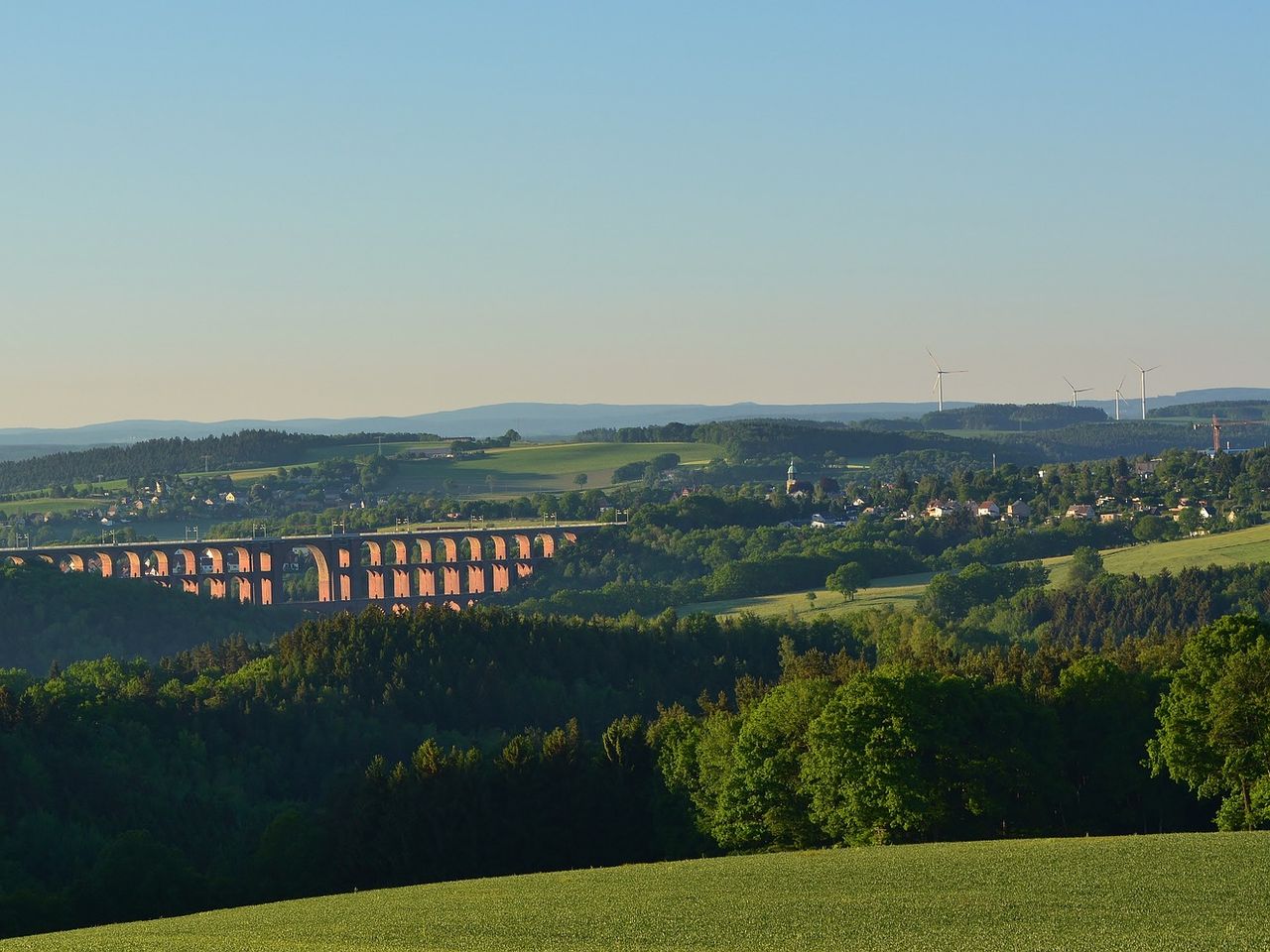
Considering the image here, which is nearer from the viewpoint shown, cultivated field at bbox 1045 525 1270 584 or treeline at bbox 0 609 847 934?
treeline at bbox 0 609 847 934

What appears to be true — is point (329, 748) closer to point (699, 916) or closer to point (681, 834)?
point (681, 834)

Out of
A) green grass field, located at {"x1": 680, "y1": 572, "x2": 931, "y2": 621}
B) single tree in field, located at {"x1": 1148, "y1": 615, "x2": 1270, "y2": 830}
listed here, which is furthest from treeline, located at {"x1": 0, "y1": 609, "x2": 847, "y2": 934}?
→ green grass field, located at {"x1": 680, "y1": 572, "x2": 931, "y2": 621}

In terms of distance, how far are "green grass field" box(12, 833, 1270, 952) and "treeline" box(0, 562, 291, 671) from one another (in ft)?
449

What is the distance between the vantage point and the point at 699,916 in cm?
4622

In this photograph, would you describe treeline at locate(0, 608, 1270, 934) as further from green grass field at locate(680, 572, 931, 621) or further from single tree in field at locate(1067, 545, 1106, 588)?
single tree in field at locate(1067, 545, 1106, 588)

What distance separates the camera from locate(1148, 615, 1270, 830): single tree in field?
64.1 metres

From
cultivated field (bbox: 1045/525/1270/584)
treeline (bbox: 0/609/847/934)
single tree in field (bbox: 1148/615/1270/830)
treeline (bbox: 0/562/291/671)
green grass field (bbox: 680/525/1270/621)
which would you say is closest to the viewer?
single tree in field (bbox: 1148/615/1270/830)

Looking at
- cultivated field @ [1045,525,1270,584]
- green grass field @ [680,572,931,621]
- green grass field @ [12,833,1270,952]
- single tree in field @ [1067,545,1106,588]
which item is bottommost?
green grass field @ [680,572,931,621]

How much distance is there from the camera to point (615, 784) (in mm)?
77125

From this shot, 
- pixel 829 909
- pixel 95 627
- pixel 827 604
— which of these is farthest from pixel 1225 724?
pixel 95 627

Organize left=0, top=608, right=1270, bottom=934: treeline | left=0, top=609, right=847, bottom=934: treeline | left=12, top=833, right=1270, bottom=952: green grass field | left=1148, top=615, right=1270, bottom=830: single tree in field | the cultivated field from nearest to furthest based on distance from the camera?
left=12, top=833, right=1270, bottom=952: green grass field, left=1148, top=615, right=1270, bottom=830: single tree in field, left=0, top=608, right=1270, bottom=934: treeline, left=0, top=609, right=847, bottom=934: treeline, the cultivated field

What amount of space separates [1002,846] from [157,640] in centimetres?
14320

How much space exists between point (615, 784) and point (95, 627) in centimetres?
12430

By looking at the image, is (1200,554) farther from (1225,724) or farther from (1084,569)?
(1225,724)
